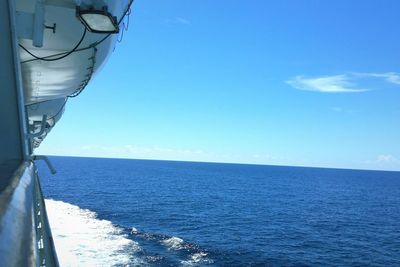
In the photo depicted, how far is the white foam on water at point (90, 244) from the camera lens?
23016 mm

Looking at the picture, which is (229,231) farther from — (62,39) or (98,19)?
(98,19)

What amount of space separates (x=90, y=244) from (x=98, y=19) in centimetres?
2493

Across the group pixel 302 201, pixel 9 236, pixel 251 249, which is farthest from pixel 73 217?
pixel 302 201

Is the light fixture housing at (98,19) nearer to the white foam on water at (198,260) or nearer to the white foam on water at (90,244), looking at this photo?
the white foam on water at (90,244)

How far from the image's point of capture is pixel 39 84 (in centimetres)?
778

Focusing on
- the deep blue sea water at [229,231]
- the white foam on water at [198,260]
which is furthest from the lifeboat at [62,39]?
the white foam on water at [198,260]

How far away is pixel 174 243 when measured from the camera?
A: 110 ft

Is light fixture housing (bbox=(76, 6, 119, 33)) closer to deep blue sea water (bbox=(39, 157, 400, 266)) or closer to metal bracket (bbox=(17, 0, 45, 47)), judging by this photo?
metal bracket (bbox=(17, 0, 45, 47))

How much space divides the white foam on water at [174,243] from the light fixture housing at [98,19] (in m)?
29.3

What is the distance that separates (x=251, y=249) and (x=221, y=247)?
2.61 metres

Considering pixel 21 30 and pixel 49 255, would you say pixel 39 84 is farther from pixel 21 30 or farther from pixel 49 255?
pixel 49 255

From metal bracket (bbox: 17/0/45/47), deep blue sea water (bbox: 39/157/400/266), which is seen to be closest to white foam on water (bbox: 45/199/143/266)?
deep blue sea water (bbox: 39/157/400/266)

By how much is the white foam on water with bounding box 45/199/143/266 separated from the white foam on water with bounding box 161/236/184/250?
279cm

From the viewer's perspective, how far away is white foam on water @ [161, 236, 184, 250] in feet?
106
